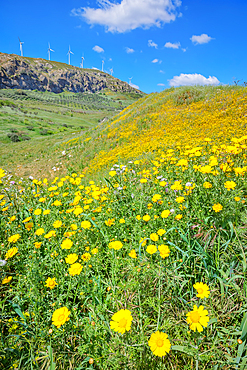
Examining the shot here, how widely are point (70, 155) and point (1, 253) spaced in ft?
36.3

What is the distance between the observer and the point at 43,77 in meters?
144

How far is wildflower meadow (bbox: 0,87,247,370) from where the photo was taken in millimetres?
1314

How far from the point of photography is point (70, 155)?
12.7m

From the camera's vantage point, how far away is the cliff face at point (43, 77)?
123625 millimetres

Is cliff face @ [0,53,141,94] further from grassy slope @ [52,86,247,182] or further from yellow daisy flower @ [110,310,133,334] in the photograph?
yellow daisy flower @ [110,310,133,334]

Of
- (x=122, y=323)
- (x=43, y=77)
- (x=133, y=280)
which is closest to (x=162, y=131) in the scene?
(x=133, y=280)

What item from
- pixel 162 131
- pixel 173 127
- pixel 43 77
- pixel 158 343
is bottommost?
pixel 158 343

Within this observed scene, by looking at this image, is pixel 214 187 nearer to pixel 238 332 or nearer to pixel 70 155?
pixel 238 332

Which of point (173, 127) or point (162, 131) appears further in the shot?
point (162, 131)

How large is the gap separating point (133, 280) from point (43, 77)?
18118cm

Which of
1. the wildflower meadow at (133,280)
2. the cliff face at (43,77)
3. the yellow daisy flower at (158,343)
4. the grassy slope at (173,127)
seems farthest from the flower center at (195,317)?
the cliff face at (43,77)

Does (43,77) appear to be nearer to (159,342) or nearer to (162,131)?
(162,131)

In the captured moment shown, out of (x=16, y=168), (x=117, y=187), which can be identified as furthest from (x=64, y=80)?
(x=117, y=187)

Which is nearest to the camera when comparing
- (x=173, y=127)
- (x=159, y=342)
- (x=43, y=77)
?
(x=159, y=342)
